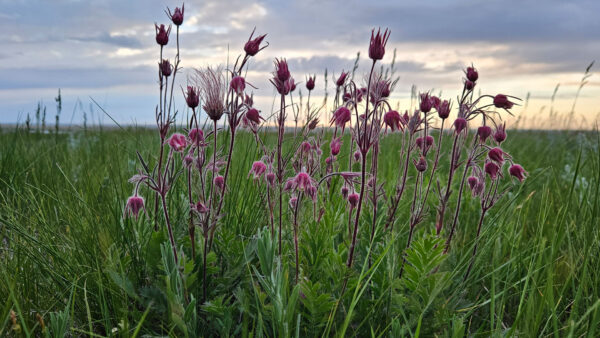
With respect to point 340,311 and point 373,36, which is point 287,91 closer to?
point 373,36

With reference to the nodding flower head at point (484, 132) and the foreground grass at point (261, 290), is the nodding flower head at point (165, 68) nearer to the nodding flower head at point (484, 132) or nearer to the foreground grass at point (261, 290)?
the foreground grass at point (261, 290)

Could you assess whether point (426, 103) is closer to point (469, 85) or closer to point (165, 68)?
point (469, 85)

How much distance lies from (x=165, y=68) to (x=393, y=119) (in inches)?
38.6

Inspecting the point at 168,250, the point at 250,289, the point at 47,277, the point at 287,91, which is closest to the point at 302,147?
the point at 287,91

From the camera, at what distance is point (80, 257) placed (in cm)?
211

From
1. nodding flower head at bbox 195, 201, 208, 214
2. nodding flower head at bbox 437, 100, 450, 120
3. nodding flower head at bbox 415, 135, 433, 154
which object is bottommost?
nodding flower head at bbox 195, 201, 208, 214

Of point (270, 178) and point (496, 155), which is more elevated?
point (496, 155)

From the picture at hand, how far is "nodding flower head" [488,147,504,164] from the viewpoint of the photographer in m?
1.94

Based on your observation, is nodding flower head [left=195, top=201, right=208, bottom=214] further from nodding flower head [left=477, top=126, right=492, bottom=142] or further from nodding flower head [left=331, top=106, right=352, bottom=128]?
nodding flower head [left=477, top=126, right=492, bottom=142]

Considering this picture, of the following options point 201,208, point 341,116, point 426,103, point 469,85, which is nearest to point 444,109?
point 426,103

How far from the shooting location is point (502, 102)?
1.93 meters

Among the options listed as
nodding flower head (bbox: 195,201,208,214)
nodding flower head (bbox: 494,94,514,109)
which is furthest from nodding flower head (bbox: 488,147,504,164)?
nodding flower head (bbox: 195,201,208,214)

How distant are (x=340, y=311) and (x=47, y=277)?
1.38 m

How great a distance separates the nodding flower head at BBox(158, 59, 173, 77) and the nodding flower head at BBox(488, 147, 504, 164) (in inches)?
55.7
